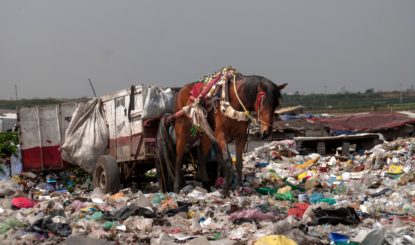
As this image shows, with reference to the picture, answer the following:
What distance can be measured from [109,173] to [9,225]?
10.6 ft

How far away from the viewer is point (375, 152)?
12.5m

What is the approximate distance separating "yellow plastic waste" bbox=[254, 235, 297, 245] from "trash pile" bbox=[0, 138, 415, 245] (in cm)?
1

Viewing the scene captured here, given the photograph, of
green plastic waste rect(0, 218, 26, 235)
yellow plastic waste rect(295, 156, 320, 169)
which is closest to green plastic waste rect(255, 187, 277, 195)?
green plastic waste rect(0, 218, 26, 235)

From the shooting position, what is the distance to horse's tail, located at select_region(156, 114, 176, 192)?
888cm

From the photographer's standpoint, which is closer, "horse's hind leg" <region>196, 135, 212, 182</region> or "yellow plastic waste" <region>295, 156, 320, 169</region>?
"horse's hind leg" <region>196, 135, 212, 182</region>

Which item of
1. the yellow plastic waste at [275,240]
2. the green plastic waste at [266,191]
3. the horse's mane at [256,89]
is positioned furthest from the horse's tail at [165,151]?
the yellow plastic waste at [275,240]

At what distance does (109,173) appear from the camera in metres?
9.40

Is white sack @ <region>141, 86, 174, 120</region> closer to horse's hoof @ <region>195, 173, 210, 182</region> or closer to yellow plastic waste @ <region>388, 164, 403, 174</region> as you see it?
horse's hoof @ <region>195, 173, 210, 182</region>

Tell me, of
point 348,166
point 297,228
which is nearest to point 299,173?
point 348,166

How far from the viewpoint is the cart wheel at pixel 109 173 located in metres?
9.39

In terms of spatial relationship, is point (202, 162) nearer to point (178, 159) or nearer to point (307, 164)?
point (178, 159)

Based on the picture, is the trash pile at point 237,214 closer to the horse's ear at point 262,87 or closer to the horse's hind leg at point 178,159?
the horse's hind leg at point 178,159

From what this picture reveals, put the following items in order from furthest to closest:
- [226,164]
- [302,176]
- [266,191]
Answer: [302,176] → [266,191] → [226,164]

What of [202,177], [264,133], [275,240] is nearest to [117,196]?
[202,177]
